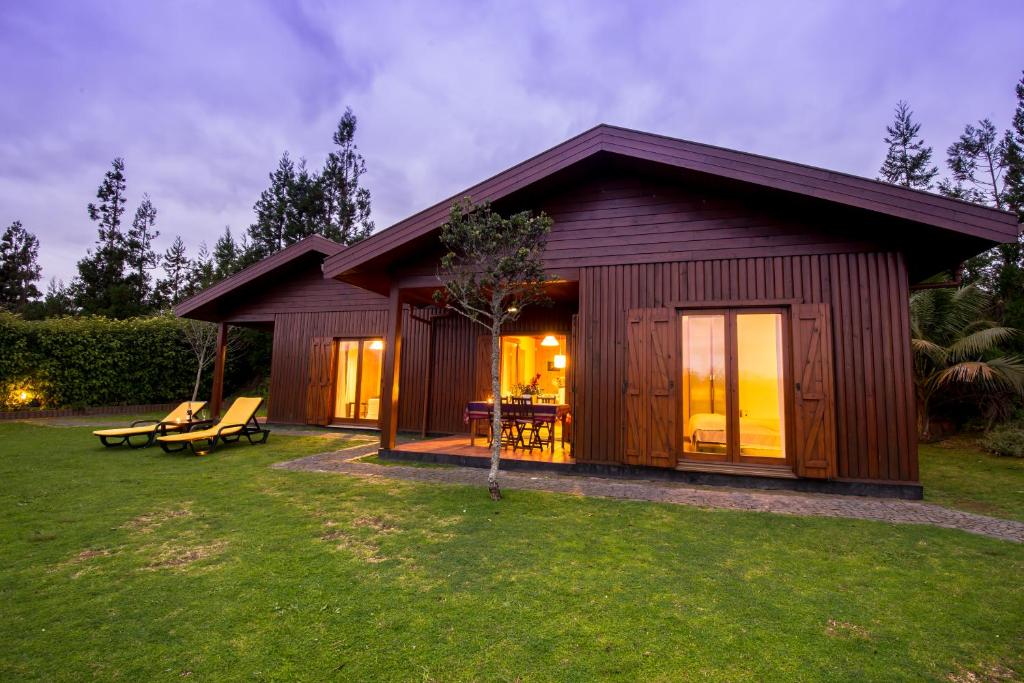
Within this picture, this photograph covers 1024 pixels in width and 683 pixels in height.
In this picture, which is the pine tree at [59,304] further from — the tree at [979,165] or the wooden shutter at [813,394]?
the tree at [979,165]

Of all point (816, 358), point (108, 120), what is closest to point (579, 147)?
point (816, 358)

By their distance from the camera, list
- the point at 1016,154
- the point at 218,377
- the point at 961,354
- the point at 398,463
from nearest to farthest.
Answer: the point at 398,463 → the point at 961,354 → the point at 218,377 → the point at 1016,154

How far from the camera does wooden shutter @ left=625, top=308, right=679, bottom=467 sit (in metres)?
5.76

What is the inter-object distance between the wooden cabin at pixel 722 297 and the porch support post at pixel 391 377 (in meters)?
0.03

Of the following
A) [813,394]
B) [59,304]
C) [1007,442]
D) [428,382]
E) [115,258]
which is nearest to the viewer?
[813,394]

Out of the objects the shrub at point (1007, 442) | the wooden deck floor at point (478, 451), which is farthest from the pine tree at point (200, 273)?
the shrub at point (1007, 442)

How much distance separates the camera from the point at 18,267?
81.9 feet

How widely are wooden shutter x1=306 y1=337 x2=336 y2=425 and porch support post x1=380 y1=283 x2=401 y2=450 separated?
13.3ft

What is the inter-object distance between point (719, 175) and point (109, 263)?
2953cm

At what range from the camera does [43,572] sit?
110 inches

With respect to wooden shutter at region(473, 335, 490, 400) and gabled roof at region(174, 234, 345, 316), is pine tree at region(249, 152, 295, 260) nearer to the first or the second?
gabled roof at region(174, 234, 345, 316)

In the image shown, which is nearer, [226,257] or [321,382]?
[321,382]

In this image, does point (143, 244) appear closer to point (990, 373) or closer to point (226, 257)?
point (226, 257)

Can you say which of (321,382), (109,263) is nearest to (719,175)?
(321,382)
